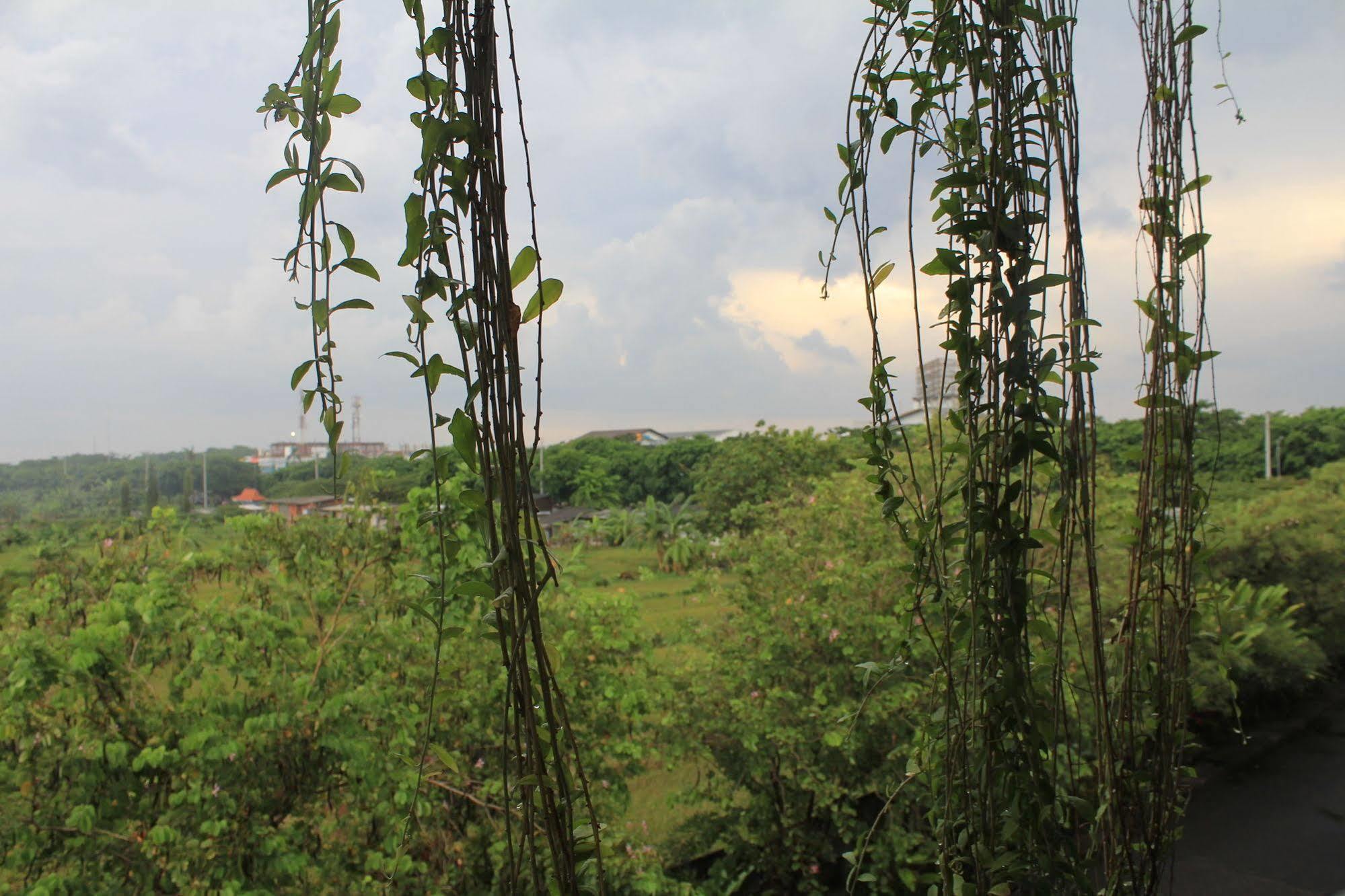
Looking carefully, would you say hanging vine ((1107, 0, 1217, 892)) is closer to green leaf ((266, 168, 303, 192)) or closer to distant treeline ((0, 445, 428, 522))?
green leaf ((266, 168, 303, 192))

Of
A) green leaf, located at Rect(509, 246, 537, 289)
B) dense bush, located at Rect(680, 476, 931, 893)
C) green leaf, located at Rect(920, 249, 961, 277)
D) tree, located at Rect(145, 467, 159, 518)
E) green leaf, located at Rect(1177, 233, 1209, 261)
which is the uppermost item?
green leaf, located at Rect(1177, 233, 1209, 261)

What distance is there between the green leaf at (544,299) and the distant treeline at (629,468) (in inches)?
6.7

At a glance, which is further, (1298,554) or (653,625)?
(1298,554)

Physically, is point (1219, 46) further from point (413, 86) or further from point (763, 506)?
point (763, 506)

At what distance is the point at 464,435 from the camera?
65 centimetres

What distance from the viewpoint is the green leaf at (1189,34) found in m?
1.25

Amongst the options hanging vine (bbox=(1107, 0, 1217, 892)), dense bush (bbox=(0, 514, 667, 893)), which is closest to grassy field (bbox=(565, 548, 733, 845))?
dense bush (bbox=(0, 514, 667, 893))

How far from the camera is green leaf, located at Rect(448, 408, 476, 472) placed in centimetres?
65

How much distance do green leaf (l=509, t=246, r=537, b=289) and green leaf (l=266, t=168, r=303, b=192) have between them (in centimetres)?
18

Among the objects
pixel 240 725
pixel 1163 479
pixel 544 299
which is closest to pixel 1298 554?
pixel 1163 479

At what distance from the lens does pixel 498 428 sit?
657 mm

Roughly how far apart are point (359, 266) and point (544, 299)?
15 centimetres

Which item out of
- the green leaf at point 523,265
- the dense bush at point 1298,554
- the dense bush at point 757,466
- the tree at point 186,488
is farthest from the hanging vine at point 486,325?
the dense bush at point 757,466

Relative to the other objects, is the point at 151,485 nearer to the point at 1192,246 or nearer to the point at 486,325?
the point at 486,325
